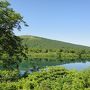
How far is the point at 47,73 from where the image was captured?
2853 centimetres

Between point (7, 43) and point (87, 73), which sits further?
point (7, 43)

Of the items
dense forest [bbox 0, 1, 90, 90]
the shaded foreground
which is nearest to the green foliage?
dense forest [bbox 0, 1, 90, 90]

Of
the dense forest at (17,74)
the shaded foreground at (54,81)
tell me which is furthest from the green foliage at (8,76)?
the shaded foreground at (54,81)

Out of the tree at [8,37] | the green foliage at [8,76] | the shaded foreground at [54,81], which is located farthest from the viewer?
the tree at [8,37]

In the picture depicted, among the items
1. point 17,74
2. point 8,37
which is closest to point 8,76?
point 17,74

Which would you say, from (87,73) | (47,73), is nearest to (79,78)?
(87,73)

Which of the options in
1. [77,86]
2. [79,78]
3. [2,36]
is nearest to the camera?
[77,86]

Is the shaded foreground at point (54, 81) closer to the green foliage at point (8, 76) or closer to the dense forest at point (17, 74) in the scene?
the dense forest at point (17, 74)

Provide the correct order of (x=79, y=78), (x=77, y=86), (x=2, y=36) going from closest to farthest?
(x=77, y=86) → (x=79, y=78) → (x=2, y=36)

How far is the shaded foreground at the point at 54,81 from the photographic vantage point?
2539cm

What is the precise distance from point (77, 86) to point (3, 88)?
6.91 metres

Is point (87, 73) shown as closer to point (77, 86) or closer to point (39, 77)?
point (77, 86)

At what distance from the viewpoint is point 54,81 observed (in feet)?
86.8

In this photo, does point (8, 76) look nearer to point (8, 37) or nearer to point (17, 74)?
point (17, 74)
